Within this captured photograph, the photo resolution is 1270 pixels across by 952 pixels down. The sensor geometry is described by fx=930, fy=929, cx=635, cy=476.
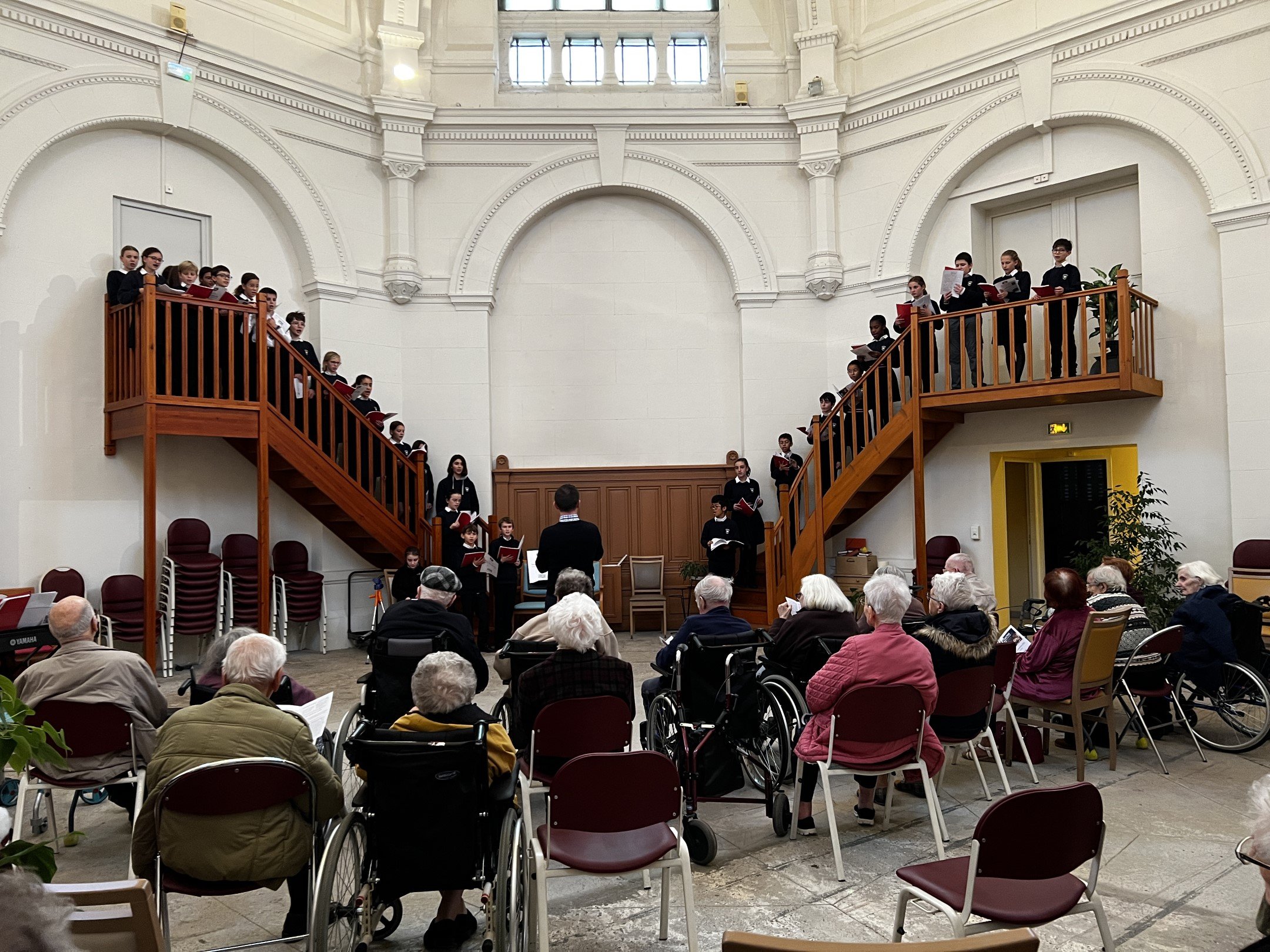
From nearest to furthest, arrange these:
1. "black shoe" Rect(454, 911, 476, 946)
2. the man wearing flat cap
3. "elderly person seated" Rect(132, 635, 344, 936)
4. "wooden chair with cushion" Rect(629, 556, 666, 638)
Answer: "elderly person seated" Rect(132, 635, 344, 936)
"black shoe" Rect(454, 911, 476, 946)
the man wearing flat cap
"wooden chair with cushion" Rect(629, 556, 666, 638)

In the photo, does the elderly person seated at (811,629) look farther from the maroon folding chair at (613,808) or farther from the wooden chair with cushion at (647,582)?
the wooden chair with cushion at (647,582)

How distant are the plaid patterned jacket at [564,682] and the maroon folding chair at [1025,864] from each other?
151 centimetres

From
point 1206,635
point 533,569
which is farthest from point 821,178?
point 1206,635

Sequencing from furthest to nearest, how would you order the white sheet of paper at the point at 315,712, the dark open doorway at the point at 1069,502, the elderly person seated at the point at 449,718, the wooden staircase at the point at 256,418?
1. the dark open doorway at the point at 1069,502
2. the wooden staircase at the point at 256,418
3. the white sheet of paper at the point at 315,712
4. the elderly person seated at the point at 449,718

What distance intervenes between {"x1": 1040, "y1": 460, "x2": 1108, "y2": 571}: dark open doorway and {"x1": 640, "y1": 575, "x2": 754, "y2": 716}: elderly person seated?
8247mm

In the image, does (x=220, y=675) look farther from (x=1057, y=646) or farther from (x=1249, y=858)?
A: (x=1057, y=646)

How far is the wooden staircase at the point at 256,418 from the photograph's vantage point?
7.88m

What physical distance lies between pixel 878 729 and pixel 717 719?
0.82 m

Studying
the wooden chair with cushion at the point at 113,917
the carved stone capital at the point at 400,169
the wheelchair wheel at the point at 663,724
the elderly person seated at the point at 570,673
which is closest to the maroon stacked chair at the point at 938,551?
the wheelchair wheel at the point at 663,724

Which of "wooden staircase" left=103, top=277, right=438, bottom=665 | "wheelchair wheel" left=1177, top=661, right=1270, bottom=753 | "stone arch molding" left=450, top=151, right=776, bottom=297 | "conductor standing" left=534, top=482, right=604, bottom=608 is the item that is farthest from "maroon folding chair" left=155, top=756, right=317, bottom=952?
"stone arch molding" left=450, top=151, right=776, bottom=297

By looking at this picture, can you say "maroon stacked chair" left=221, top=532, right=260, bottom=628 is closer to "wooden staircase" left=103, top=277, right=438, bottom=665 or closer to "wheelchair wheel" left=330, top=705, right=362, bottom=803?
"wooden staircase" left=103, top=277, right=438, bottom=665

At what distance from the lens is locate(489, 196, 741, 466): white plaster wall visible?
11203 millimetres

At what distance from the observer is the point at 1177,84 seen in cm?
866

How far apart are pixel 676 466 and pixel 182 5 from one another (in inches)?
274
